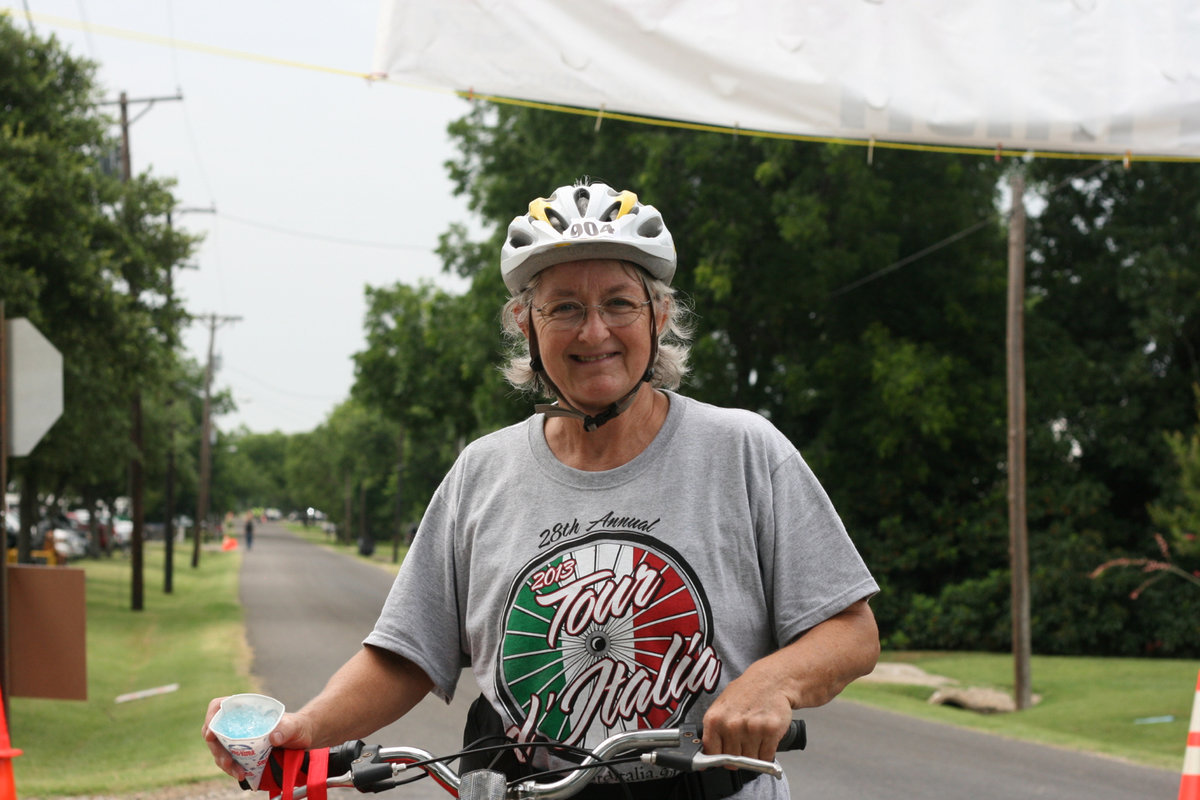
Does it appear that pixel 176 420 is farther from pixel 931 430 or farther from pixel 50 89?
pixel 931 430

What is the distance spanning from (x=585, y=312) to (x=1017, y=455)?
16.1 meters

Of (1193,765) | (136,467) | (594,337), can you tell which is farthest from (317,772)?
(136,467)

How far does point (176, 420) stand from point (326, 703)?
45.4m

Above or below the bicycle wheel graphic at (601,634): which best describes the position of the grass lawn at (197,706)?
below

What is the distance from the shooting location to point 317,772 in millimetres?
2363

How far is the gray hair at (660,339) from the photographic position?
271 cm

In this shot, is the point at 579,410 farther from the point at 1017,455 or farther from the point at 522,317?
the point at 1017,455

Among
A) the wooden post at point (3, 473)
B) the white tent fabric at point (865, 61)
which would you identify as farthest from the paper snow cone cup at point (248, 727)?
the wooden post at point (3, 473)

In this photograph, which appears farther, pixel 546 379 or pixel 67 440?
pixel 67 440

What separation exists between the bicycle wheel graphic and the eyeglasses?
45 centimetres

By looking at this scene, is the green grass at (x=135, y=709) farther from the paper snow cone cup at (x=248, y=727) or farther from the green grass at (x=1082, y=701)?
the green grass at (x=1082, y=701)

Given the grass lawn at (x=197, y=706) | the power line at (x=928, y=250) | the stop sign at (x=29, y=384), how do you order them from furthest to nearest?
1. the power line at (x=928, y=250)
2. the grass lawn at (x=197, y=706)
3. the stop sign at (x=29, y=384)

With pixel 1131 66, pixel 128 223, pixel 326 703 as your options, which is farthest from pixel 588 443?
pixel 128 223

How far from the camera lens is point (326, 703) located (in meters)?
2.56
